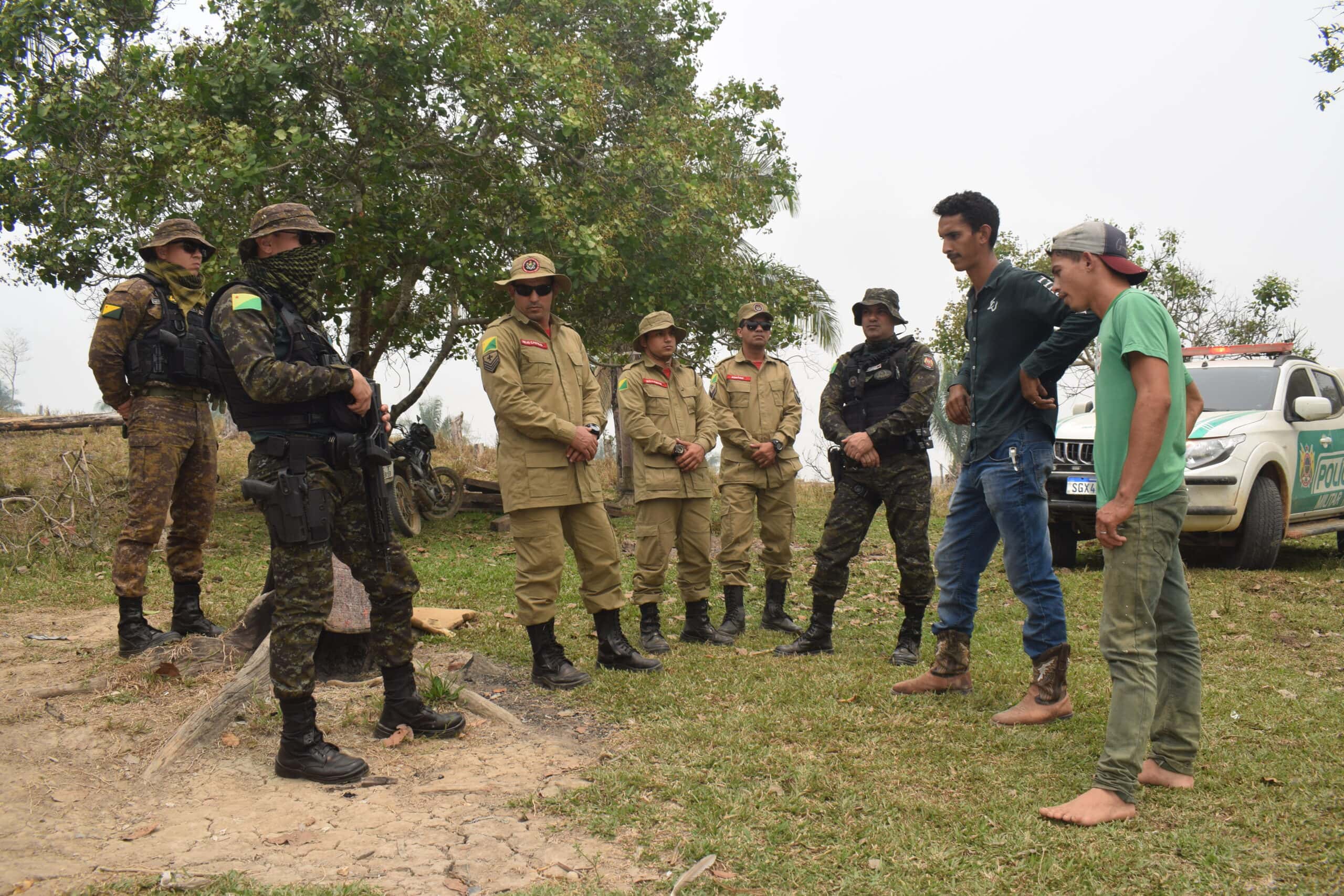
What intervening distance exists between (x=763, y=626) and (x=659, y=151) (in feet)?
20.2

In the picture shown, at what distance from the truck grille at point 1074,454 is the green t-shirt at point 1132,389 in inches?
207

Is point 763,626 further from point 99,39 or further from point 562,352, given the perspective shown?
point 99,39

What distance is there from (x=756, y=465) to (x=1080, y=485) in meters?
3.43

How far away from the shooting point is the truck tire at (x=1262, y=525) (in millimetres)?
8141

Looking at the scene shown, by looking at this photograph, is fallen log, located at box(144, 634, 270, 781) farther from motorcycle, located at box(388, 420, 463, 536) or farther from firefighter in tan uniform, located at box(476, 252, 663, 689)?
motorcycle, located at box(388, 420, 463, 536)

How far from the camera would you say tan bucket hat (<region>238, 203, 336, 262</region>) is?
383cm

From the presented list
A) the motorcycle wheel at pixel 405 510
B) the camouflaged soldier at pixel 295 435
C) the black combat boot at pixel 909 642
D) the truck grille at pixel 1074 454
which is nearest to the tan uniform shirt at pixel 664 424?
the black combat boot at pixel 909 642

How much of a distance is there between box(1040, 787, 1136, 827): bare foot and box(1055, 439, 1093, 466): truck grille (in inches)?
219

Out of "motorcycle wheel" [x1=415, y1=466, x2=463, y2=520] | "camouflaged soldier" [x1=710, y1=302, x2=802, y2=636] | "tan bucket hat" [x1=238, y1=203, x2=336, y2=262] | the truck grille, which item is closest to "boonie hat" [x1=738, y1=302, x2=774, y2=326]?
"camouflaged soldier" [x1=710, y1=302, x2=802, y2=636]

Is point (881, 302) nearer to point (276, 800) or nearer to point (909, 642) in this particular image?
point (909, 642)

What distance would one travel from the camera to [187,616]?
5730 millimetres

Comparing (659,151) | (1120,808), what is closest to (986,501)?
(1120,808)

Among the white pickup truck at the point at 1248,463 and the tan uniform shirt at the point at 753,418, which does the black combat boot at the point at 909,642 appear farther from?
the white pickup truck at the point at 1248,463

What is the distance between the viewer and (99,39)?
10414mm
